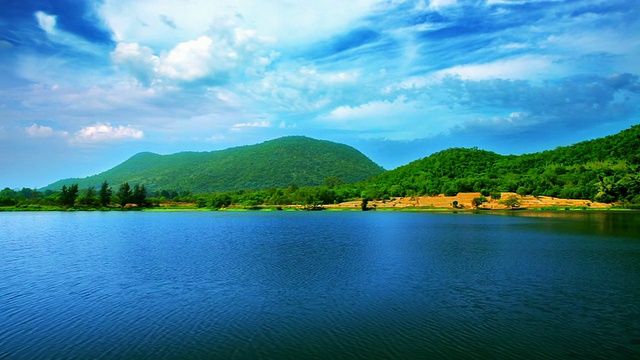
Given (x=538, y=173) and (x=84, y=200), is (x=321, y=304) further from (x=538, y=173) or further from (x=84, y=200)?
(x=84, y=200)

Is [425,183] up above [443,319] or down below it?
above

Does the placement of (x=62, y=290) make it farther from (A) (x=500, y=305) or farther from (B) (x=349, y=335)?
(A) (x=500, y=305)

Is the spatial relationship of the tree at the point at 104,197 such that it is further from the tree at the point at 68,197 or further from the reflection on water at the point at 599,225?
the reflection on water at the point at 599,225

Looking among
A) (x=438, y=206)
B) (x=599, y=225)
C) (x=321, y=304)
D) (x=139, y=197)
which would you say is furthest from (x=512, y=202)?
(x=139, y=197)

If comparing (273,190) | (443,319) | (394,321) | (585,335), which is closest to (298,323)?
(394,321)

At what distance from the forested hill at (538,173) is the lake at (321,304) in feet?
325

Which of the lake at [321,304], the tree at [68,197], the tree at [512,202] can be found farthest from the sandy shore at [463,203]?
the lake at [321,304]

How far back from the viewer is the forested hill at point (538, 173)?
11619cm

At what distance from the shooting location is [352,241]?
44.1m

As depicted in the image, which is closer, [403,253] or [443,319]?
[443,319]

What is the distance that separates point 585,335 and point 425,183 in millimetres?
147292

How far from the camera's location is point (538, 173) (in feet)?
484

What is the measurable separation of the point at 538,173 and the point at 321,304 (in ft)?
501

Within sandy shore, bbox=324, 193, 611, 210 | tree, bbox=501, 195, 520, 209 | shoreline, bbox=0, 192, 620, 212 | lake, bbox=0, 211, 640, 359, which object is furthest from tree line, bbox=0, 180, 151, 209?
tree, bbox=501, 195, 520, 209
